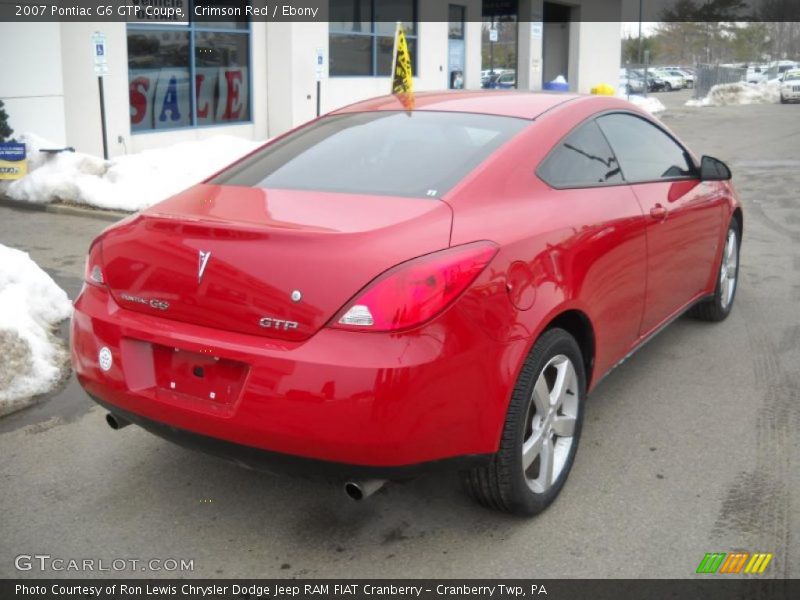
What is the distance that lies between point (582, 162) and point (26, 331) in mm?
3203

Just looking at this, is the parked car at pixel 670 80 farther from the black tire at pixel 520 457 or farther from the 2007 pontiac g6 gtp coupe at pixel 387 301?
the black tire at pixel 520 457

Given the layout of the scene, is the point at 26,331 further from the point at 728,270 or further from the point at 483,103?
the point at 728,270

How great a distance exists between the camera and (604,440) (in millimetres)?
4191

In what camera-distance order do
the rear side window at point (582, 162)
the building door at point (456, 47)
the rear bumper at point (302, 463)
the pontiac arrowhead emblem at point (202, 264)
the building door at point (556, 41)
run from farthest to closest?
1. the building door at point (556, 41)
2. the building door at point (456, 47)
3. the rear side window at point (582, 162)
4. the pontiac arrowhead emblem at point (202, 264)
5. the rear bumper at point (302, 463)

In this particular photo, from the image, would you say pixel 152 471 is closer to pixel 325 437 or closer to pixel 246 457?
pixel 246 457

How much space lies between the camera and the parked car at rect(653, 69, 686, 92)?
62.8m

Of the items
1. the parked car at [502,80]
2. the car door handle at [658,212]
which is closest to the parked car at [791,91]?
the parked car at [502,80]

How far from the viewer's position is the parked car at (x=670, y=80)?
6278cm

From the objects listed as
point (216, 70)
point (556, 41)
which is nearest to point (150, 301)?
point (216, 70)

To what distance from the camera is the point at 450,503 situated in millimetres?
3576

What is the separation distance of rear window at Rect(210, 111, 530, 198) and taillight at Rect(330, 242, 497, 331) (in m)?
0.52

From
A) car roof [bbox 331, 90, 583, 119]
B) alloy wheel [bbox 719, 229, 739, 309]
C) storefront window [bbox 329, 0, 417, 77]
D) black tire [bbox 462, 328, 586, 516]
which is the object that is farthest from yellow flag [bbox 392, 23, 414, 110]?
black tire [bbox 462, 328, 586, 516]

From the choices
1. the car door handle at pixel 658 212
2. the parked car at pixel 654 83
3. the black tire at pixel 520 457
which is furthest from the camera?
the parked car at pixel 654 83

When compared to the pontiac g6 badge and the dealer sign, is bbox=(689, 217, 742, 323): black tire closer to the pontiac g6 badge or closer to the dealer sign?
the pontiac g6 badge
